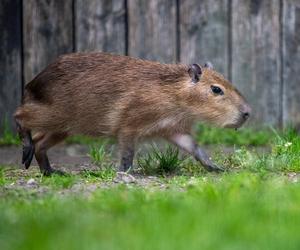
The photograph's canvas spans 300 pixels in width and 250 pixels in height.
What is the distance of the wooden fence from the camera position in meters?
8.89

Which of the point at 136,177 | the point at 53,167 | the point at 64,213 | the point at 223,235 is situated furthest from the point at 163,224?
the point at 53,167

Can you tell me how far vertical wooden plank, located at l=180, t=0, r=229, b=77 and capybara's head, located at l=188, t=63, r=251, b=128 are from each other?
6.56ft

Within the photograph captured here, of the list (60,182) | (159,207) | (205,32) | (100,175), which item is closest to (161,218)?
(159,207)

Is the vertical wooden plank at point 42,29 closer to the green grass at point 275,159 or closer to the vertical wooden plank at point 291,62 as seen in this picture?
the vertical wooden plank at point 291,62

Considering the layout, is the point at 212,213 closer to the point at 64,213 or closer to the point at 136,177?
the point at 64,213

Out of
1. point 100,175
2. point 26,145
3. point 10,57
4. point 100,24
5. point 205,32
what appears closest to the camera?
point 100,175

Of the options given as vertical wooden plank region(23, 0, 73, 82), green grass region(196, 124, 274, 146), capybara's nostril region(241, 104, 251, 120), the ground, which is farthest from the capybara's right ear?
vertical wooden plank region(23, 0, 73, 82)

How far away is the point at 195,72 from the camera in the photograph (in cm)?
706

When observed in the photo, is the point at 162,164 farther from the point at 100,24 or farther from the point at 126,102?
the point at 100,24

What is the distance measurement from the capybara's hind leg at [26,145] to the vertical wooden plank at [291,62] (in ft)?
9.75

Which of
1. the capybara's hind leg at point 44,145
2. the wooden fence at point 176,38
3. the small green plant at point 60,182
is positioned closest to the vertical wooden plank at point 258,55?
the wooden fence at point 176,38

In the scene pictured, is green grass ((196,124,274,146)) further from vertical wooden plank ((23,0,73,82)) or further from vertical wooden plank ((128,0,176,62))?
vertical wooden plank ((23,0,73,82))

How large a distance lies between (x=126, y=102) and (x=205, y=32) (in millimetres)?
2312

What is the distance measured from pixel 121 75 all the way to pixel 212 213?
3027mm
